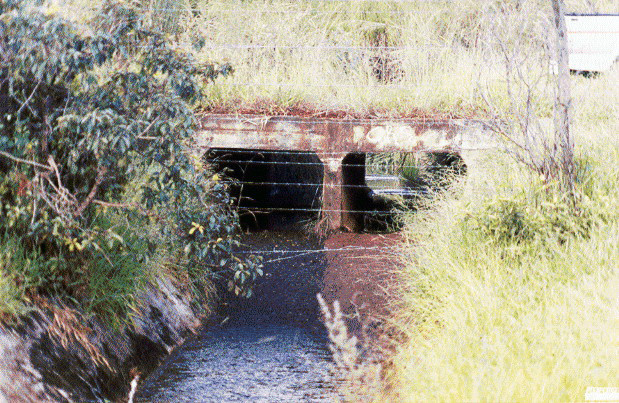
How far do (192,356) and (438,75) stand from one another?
5.10m

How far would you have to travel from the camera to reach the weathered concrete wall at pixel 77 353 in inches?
150

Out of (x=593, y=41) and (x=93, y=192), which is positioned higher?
(x=593, y=41)

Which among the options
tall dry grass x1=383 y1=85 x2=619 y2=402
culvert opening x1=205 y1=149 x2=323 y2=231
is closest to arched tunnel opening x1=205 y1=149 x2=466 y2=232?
culvert opening x1=205 y1=149 x2=323 y2=231

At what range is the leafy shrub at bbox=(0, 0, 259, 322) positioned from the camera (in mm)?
4098

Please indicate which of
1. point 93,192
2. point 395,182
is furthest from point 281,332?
point 395,182

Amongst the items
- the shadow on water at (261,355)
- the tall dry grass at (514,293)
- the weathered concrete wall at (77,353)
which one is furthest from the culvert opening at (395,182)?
the weathered concrete wall at (77,353)

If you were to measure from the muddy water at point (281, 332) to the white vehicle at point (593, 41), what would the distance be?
543 cm

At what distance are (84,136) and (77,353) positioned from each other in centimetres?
119

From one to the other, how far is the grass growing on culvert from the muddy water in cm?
52

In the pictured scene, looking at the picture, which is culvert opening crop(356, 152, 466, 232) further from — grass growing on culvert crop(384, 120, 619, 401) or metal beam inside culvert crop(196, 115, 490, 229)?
grass growing on culvert crop(384, 120, 619, 401)

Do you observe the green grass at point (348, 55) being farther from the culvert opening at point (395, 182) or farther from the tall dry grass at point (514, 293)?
the tall dry grass at point (514, 293)

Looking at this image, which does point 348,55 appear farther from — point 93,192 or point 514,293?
point 93,192

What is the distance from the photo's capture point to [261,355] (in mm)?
5316

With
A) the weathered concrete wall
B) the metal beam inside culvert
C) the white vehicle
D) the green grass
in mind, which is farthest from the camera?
the white vehicle
